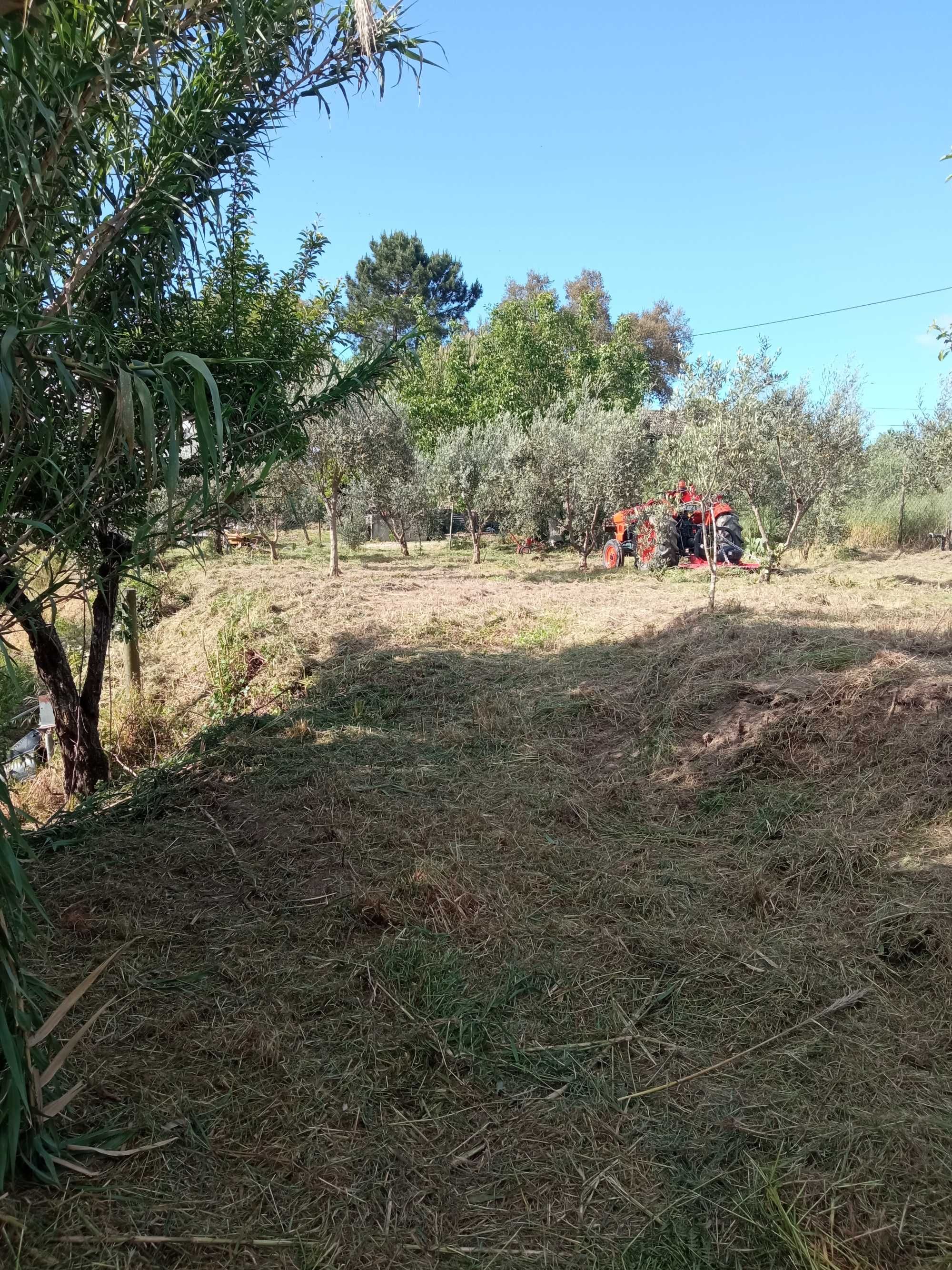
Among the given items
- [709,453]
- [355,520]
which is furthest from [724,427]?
[355,520]

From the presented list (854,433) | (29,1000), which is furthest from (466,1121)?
(854,433)

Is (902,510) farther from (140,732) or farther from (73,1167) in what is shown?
(73,1167)

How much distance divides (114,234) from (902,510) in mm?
22917

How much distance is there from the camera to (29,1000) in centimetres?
218

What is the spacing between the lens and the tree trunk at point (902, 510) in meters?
22.2

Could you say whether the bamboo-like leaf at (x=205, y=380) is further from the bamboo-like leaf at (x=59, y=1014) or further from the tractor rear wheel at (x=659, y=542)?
the tractor rear wheel at (x=659, y=542)

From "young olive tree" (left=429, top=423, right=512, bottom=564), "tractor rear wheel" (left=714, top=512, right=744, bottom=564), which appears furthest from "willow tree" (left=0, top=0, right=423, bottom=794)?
"young olive tree" (left=429, top=423, right=512, bottom=564)

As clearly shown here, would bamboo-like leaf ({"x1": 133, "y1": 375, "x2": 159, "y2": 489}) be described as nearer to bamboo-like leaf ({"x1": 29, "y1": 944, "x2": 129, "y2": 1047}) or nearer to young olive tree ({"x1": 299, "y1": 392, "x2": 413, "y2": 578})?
bamboo-like leaf ({"x1": 29, "y1": 944, "x2": 129, "y2": 1047})

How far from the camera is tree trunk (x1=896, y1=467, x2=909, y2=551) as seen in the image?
72.9 ft

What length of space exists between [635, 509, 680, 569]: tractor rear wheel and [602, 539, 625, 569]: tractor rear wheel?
778 millimetres

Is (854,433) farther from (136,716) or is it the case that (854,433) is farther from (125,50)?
(125,50)

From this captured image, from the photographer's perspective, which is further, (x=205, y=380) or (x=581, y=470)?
(x=581, y=470)

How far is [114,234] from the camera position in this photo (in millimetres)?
3506

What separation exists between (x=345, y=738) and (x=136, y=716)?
9.07 feet
